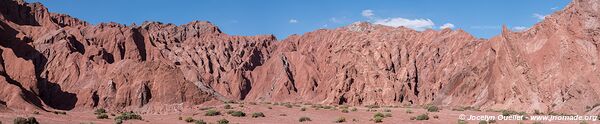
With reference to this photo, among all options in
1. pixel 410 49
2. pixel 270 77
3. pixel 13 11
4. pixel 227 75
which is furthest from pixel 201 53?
pixel 410 49

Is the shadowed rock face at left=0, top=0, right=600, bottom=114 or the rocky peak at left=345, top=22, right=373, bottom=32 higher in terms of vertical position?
the rocky peak at left=345, top=22, right=373, bottom=32

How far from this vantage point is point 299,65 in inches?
4331

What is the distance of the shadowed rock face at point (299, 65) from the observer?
4969 cm

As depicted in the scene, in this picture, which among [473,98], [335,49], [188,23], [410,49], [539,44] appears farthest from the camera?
[188,23]

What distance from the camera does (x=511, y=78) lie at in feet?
201

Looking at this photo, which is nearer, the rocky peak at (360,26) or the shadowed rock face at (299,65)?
the shadowed rock face at (299,65)

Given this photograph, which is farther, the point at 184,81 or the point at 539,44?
the point at 539,44

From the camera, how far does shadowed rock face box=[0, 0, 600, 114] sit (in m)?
49.7

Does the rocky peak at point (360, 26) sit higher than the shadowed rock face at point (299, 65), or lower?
higher

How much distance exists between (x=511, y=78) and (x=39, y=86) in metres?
46.0

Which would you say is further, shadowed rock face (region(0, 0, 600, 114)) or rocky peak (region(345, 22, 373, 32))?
rocky peak (region(345, 22, 373, 32))

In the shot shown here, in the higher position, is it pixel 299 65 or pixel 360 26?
pixel 360 26

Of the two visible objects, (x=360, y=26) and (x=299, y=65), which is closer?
(x=299, y=65)

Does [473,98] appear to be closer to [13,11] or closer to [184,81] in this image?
[184,81]
